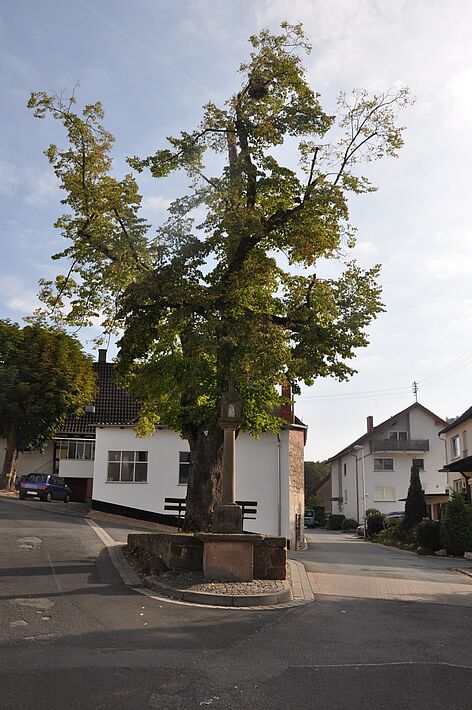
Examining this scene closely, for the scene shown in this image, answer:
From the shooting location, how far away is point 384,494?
196ft

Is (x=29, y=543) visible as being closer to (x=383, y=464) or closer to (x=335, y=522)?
(x=383, y=464)

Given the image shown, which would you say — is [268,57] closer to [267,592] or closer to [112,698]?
[267,592]

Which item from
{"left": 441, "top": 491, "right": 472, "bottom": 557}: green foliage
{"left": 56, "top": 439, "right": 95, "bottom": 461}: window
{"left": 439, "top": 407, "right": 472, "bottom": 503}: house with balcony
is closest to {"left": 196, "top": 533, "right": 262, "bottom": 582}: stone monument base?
{"left": 441, "top": 491, "right": 472, "bottom": 557}: green foliage

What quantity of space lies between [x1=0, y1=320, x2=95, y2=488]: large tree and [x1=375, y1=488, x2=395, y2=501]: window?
1181 inches

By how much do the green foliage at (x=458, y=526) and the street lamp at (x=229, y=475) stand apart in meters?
15.9

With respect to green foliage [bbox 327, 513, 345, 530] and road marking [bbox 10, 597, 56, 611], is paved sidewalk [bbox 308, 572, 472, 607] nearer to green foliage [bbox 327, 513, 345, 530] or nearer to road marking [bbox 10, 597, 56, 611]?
road marking [bbox 10, 597, 56, 611]

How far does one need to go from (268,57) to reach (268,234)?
14.4ft

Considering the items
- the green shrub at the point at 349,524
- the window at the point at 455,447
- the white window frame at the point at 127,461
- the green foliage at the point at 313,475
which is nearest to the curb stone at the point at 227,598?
the white window frame at the point at 127,461

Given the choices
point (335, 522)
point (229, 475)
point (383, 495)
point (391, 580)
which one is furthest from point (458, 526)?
point (335, 522)

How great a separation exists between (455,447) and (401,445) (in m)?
16.2

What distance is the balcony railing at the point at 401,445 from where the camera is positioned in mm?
59062

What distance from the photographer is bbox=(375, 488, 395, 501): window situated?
59.7m

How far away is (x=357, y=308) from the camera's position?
17203 millimetres

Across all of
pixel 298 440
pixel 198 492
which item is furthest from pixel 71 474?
pixel 198 492
